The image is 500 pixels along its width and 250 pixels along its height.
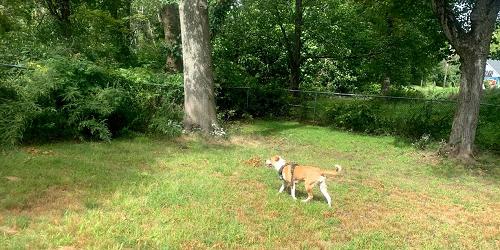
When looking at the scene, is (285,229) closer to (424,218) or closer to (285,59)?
(424,218)

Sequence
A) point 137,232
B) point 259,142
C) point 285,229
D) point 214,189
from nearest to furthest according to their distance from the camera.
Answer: point 137,232 → point 285,229 → point 214,189 → point 259,142

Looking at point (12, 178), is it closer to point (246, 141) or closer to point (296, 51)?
point (246, 141)

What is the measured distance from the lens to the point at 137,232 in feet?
16.9

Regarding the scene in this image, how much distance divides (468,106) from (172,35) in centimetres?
990

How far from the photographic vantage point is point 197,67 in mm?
12352

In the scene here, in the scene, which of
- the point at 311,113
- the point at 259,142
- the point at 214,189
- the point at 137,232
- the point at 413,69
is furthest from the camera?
the point at 413,69

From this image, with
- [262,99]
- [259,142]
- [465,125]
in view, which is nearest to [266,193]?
[259,142]

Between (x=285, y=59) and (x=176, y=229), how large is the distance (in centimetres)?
1606

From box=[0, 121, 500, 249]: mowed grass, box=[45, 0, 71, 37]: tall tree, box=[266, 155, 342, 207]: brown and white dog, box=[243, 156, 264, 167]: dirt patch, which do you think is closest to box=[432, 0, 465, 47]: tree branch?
box=[0, 121, 500, 249]: mowed grass

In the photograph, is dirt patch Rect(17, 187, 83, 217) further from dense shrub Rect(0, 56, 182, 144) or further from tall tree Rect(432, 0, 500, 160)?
tall tree Rect(432, 0, 500, 160)

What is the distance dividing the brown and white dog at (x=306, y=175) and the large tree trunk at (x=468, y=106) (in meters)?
6.13

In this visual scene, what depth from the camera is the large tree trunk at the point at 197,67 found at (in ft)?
39.9

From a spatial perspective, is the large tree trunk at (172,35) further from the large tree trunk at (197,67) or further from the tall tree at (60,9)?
the tall tree at (60,9)

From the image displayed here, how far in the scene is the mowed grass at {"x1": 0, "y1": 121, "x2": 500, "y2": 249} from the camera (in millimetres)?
5215
